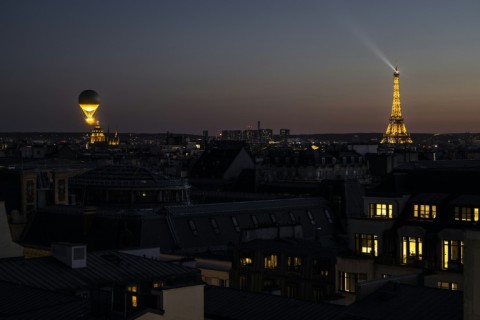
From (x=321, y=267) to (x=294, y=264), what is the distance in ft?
6.19

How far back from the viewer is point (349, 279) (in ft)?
187

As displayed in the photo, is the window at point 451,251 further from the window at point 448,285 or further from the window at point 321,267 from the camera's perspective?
the window at point 321,267

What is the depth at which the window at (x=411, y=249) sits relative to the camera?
5519 centimetres

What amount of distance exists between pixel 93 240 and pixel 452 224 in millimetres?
29762

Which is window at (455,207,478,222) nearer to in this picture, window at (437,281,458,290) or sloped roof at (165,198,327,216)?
window at (437,281,458,290)

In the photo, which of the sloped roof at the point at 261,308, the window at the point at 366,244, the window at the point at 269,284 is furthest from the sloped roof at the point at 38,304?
the window at the point at 366,244

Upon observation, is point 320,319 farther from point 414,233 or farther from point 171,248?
point 171,248

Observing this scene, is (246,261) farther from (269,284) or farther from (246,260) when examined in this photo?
(269,284)

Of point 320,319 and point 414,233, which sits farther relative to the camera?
point 414,233

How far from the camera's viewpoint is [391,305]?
127 ft

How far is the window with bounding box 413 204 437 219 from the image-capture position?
5572 centimetres

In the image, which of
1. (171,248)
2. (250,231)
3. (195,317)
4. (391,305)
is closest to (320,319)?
(391,305)

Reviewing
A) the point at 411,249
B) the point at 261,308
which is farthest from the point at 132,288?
the point at 411,249

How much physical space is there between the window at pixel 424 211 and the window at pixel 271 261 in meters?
9.04
